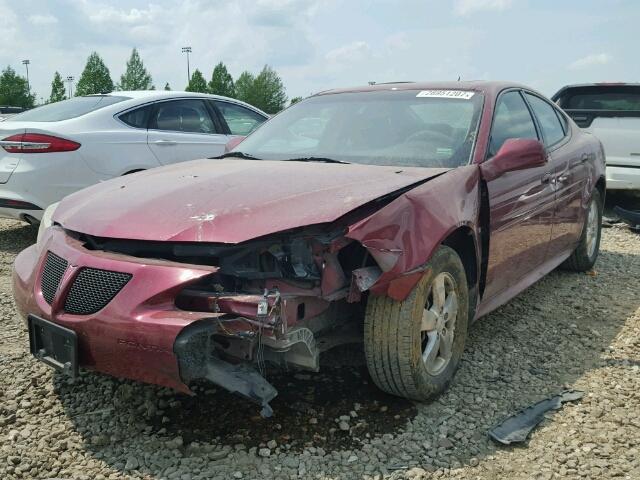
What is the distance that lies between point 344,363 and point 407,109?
1517 mm

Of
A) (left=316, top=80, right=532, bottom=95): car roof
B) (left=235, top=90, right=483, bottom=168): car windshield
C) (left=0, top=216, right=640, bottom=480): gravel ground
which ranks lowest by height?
(left=0, top=216, right=640, bottom=480): gravel ground

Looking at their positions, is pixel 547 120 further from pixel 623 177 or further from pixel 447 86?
pixel 623 177

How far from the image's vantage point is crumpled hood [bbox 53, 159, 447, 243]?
249 cm

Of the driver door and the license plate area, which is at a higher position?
the driver door

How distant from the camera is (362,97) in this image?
4.07 m

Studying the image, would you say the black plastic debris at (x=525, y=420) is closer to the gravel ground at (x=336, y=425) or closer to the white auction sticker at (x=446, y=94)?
the gravel ground at (x=336, y=425)

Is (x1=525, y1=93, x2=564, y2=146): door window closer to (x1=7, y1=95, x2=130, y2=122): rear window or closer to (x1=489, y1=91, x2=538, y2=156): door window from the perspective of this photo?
(x1=489, y1=91, x2=538, y2=156): door window

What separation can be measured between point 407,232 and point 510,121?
1.72 metres

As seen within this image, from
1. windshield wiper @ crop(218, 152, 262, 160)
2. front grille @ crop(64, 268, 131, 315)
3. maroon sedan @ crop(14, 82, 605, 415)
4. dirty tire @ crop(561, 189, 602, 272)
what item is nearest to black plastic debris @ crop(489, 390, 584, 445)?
maroon sedan @ crop(14, 82, 605, 415)

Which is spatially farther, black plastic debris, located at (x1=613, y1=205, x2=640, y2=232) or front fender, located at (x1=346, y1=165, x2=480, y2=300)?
black plastic debris, located at (x1=613, y1=205, x2=640, y2=232)

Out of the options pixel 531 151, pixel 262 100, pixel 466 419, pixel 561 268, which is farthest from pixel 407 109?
pixel 262 100

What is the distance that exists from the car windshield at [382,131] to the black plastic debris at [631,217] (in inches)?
169

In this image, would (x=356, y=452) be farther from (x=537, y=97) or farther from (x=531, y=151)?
(x=537, y=97)

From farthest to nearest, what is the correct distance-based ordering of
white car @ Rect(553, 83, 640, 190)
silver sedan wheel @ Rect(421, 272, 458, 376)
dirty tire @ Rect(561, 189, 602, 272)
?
white car @ Rect(553, 83, 640, 190)
dirty tire @ Rect(561, 189, 602, 272)
silver sedan wheel @ Rect(421, 272, 458, 376)
